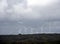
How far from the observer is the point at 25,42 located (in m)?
5.80

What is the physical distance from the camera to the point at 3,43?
18.8 feet

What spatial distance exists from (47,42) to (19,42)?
4.47ft

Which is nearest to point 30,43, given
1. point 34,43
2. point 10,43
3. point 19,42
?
point 34,43

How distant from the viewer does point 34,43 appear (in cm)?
564

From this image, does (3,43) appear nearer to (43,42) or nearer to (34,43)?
(34,43)

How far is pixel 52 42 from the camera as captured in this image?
18.5ft

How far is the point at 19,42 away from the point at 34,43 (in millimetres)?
755

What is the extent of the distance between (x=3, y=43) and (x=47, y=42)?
2.12 m

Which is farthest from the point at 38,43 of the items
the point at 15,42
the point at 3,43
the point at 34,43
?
the point at 3,43

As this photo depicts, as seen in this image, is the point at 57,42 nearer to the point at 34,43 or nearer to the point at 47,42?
the point at 47,42

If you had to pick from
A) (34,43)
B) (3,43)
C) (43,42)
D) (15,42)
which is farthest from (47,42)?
(3,43)

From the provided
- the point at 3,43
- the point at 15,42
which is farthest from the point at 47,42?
the point at 3,43

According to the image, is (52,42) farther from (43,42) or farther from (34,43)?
(34,43)

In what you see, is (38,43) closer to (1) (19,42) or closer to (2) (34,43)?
(2) (34,43)
